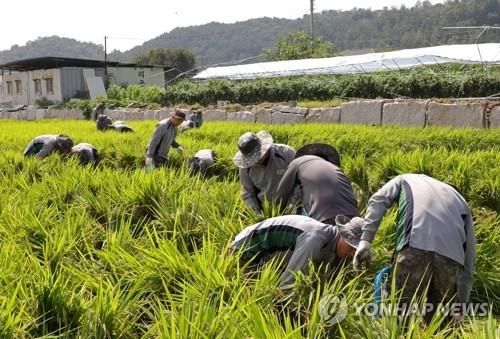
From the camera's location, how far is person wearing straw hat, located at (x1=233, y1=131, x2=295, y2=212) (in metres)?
4.09

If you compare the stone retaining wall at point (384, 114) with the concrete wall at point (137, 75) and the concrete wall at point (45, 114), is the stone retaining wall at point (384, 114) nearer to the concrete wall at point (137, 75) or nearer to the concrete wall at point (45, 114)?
the concrete wall at point (45, 114)

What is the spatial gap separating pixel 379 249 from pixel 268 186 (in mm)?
1291

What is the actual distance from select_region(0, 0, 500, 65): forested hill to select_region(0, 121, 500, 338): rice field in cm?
6549

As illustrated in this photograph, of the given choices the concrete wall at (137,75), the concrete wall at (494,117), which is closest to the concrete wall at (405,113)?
the concrete wall at (494,117)

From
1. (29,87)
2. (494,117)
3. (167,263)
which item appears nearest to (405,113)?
(494,117)

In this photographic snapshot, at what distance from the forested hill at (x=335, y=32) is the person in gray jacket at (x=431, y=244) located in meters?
67.2

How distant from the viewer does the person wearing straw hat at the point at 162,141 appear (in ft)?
21.8

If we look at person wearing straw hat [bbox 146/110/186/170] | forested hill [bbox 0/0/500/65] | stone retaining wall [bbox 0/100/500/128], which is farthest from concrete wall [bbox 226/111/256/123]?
forested hill [bbox 0/0/500/65]

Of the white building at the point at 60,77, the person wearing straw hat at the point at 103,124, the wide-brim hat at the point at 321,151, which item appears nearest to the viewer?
the wide-brim hat at the point at 321,151

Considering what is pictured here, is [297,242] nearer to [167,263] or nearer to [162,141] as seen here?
[167,263]

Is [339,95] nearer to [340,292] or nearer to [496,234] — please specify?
[496,234]

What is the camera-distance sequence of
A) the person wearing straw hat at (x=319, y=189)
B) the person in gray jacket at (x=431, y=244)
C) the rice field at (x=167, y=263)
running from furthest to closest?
the person wearing straw hat at (x=319, y=189) → the person in gray jacket at (x=431, y=244) → the rice field at (x=167, y=263)

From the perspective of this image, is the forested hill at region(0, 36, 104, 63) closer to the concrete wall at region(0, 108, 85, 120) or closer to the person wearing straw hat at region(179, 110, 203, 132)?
the concrete wall at region(0, 108, 85, 120)

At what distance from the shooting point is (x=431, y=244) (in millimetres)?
2486
